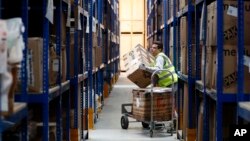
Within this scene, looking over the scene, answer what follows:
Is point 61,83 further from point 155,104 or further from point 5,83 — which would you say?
point 155,104

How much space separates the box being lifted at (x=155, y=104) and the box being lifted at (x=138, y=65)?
79cm

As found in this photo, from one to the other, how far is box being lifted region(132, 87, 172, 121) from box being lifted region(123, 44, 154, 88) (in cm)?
79

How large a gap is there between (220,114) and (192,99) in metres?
2.28

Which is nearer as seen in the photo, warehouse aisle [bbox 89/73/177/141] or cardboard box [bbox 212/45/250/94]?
cardboard box [bbox 212/45/250/94]

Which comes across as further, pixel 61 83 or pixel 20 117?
pixel 61 83

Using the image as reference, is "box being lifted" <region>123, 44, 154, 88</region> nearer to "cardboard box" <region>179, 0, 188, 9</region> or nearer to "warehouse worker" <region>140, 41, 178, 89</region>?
"warehouse worker" <region>140, 41, 178, 89</region>

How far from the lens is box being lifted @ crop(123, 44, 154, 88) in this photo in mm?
8688

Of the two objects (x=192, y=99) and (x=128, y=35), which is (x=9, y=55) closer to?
(x=192, y=99)

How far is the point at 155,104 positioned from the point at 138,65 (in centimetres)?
119

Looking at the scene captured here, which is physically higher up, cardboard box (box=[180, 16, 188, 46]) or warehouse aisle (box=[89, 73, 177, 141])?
cardboard box (box=[180, 16, 188, 46])

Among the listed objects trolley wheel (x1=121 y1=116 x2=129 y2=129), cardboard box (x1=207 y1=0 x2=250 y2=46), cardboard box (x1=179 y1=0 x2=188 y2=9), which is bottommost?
trolley wheel (x1=121 y1=116 x2=129 y2=129)

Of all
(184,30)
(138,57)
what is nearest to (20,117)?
(184,30)

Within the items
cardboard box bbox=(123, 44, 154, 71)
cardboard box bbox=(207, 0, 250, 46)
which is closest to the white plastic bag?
cardboard box bbox=(207, 0, 250, 46)

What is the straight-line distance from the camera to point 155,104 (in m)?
7.75
